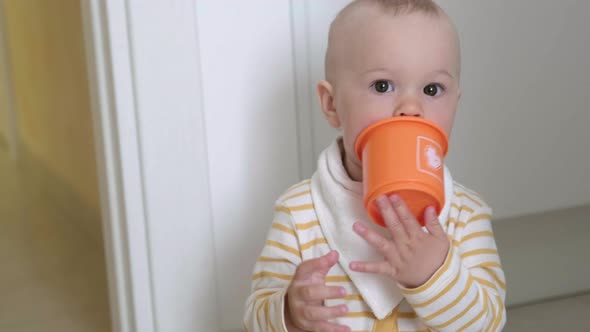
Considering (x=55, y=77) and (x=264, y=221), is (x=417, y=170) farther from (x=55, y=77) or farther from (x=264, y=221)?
(x=55, y=77)

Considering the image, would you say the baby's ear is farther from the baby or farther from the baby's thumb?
the baby's thumb

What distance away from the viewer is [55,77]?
2449mm

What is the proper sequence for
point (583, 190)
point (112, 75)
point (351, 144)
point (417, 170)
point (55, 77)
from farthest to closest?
point (55, 77) < point (583, 190) < point (112, 75) < point (351, 144) < point (417, 170)

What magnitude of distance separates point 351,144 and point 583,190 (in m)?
0.61

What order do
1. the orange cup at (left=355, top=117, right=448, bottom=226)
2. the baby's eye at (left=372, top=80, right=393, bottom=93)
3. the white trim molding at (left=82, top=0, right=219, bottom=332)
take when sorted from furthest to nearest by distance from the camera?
the white trim molding at (left=82, top=0, right=219, bottom=332), the baby's eye at (left=372, top=80, right=393, bottom=93), the orange cup at (left=355, top=117, right=448, bottom=226)

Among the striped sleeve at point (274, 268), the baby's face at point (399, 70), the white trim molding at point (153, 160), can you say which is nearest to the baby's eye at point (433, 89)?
the baby's face at point (399, 70)

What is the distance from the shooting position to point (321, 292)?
870 millimetres

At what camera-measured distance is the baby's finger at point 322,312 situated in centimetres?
87

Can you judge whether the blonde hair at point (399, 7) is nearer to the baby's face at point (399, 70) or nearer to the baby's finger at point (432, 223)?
the baby's face at point (399, 70)

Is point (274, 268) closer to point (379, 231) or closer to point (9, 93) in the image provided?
point (379, 231)

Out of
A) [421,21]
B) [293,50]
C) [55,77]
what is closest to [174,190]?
[293,50]

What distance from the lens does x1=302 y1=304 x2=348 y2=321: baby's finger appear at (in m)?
0.87

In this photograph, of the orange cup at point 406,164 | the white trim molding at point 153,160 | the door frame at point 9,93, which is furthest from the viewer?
the door frame at point 9,93

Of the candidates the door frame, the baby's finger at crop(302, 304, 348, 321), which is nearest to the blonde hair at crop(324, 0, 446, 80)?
the baby's finger at crop(302, 304, 348, 321)
